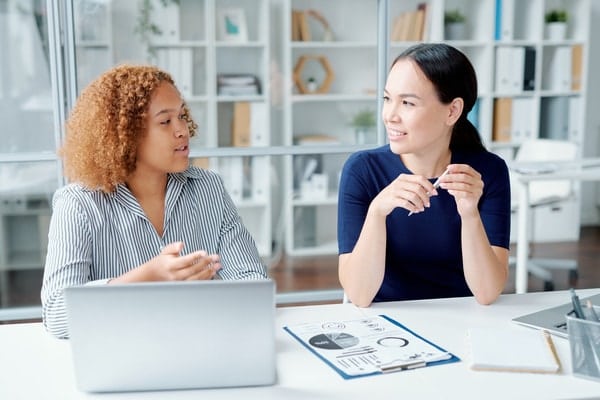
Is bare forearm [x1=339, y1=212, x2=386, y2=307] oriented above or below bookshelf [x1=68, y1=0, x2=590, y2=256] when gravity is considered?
below

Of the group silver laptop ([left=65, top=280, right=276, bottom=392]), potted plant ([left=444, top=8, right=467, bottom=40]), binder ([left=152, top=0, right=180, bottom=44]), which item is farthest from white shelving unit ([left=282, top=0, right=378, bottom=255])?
silver laptop ([left=65, top=280, right=276, bottom=392])

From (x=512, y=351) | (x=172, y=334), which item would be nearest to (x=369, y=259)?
(x=512, y=351)

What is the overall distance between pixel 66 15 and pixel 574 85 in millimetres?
3690

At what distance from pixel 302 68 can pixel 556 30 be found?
1841mm

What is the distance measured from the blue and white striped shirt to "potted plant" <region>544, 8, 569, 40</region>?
3947mm

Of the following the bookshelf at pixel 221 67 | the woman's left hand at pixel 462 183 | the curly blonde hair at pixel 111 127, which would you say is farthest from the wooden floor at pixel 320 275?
the woman's left hand at pixel 462 183

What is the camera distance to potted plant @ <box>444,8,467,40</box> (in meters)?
4.96

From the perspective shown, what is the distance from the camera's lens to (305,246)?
15.8 feet

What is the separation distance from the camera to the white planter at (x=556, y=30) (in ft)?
16.8

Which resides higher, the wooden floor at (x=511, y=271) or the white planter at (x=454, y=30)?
the white planter at (x=454, y=30)

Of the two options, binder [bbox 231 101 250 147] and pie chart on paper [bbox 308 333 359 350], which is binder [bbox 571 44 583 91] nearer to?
binder [bbox 231 101 250 147]

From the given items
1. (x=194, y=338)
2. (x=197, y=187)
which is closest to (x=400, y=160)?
(x=197, y=187)

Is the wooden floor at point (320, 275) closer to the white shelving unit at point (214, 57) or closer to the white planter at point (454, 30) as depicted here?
the white shelving unit at point (214, 57)

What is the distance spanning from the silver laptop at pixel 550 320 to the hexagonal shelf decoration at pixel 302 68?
11.0ft
